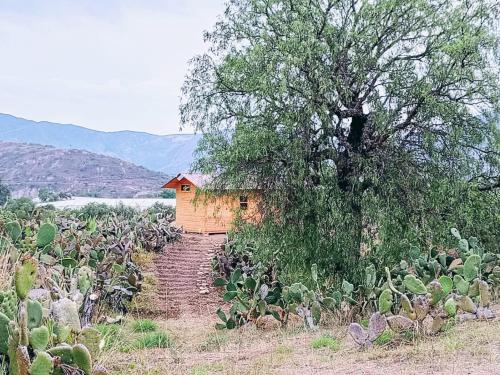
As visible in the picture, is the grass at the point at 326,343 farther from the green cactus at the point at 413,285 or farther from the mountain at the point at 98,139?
the mountain at the point at 98,139

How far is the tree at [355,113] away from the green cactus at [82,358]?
579 cm

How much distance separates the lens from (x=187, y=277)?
15.9 m

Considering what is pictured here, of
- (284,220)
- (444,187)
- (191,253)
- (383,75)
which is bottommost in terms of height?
(191,253)

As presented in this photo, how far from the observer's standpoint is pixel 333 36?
947 centimetres

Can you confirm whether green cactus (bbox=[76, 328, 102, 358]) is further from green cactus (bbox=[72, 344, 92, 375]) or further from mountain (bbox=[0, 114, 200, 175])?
mountain (bbox=[0, 114, 200, 175])

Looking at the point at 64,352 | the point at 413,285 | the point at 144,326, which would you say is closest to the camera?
the point at 64,352

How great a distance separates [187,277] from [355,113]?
8.22 metres

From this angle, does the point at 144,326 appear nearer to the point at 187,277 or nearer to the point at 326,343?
the point at 326,343

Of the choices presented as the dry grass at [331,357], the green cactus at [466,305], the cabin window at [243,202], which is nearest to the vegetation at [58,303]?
the dry grass at [331,357]

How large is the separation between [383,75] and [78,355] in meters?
7.58

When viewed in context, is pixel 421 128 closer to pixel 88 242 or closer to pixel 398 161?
pixel 398 161

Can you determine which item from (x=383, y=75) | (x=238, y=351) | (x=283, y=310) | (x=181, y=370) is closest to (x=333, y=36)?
(x=383, y=75)

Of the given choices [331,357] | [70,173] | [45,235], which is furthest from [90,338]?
[70,173]

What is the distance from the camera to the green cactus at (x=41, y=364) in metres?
3.33
